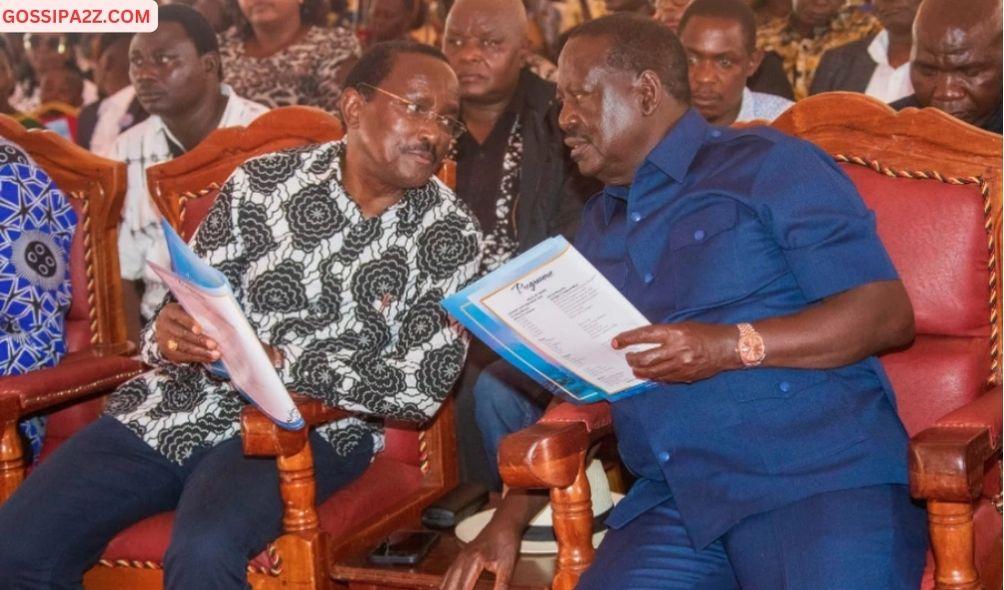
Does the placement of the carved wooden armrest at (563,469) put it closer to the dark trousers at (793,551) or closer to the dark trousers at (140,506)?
the dark trousers at (793,551)

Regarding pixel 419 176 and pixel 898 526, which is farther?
pixel 419 176

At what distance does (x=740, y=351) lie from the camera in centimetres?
188

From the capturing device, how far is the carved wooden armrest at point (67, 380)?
8.56 feet

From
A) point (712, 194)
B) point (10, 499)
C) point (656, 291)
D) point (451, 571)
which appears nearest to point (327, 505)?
point (451, 571)

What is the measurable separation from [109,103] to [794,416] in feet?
11.2

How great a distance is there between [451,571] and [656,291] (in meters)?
0.59

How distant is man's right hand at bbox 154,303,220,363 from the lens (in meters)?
2.26

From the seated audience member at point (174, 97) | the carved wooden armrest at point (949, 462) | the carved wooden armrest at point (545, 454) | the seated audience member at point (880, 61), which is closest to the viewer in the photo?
the carved wooden armrest at point (949, 462)

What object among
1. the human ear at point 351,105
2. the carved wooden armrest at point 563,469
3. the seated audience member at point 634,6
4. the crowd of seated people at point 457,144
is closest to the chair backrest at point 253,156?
the crowd of seated people at point 457,144

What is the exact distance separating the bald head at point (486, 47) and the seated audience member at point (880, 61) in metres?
0.98

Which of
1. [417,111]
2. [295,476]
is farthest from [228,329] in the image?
[417,111]

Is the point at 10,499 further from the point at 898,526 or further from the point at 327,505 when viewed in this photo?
the point at 898,526

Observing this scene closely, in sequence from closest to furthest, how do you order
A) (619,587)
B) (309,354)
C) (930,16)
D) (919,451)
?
(919,451) < (619,587) < (309,354) < (930,16)

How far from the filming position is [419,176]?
99.7 inches
